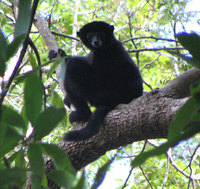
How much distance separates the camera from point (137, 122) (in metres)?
2.66

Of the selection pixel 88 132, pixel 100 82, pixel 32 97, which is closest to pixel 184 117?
pixel 32 97

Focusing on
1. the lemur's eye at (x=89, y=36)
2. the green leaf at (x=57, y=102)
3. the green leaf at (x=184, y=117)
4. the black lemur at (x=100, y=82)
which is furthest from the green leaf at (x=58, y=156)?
the lemur's eye at (x=89, y=36)

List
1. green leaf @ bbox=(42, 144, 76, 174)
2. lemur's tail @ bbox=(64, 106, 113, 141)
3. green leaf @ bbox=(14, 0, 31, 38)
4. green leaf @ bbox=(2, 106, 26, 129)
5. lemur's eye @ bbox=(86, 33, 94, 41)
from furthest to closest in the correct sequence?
lemur's eye @ bbox=(86, 33, 94, 41) → lemur's tail @ bbox=(64, 106, 113, 141) → green leaf @ bbox=(14, 0, 31, 38) → green leaf @ bbox=(42, 144, 76, 174) → green leaf @ bbox=(2, 106, 26, 129)

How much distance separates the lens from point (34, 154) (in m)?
1.10

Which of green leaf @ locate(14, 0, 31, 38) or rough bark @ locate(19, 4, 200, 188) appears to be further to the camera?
rough bark @ locate(19, 4, 200, 188)

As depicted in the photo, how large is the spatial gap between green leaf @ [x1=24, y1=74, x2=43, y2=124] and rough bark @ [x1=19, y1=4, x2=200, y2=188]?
1555 mm

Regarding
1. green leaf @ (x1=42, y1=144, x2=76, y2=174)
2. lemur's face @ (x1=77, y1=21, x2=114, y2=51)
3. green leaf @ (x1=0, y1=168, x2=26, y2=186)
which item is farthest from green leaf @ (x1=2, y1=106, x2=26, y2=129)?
lemur's face @ (x1=77, y1=21, x2=114, y2=51)

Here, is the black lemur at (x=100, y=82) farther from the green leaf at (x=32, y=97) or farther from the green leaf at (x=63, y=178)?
the green leaf at (x=63, y=178)

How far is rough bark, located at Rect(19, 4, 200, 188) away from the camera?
256 centimetres

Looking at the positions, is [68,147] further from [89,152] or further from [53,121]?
[53,121]

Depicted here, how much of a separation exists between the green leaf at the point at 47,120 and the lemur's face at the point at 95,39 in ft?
11.9

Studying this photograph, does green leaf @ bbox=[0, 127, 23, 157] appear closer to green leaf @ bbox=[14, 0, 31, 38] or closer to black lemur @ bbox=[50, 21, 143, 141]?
green leaf @ bbox=[14, 0, 31, 38]

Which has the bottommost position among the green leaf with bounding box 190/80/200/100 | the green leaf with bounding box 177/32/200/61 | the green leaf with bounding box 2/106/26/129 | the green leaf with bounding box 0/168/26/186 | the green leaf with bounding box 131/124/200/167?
the green leaf with bounding box 131/124/200/167

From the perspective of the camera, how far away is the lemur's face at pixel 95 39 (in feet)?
15.3
